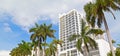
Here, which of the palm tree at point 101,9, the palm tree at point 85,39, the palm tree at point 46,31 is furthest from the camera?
A: the palm tree at point 46,31

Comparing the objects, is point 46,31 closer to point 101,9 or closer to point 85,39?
point 85,39

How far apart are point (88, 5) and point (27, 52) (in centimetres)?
4196

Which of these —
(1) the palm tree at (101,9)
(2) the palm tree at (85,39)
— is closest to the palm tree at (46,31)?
(2) the palm tree at (85,39)

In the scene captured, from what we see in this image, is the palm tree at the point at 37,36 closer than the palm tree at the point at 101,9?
No

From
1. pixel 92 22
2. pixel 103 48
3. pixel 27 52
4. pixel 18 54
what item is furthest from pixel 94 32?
pixel 103 48

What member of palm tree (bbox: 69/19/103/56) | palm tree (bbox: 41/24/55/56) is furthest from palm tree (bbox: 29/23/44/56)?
palm tree (bbox: 69/19/103/56)

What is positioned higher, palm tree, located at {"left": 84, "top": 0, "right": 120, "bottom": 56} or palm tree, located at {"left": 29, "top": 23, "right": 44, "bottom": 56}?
palm tree, located at {"left": 29, "top": 23, "right": 44, "bottom": 56}

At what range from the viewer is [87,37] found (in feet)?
159

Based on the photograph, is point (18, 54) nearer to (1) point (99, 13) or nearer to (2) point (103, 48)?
(1) point (99, 13)

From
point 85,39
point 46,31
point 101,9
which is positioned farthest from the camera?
point 46,31

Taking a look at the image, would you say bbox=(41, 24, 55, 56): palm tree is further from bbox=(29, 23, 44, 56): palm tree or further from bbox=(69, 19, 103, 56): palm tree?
bbox=(69, 19, 103, 56): palm tree

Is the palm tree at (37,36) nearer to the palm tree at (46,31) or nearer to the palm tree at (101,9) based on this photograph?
the palm tree at (46,31)

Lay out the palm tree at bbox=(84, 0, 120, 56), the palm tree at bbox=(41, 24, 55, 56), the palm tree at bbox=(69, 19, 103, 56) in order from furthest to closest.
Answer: the palm tree at bbox=(41, 24, 55, 56) < the palm tree at bbox=(69, 19, 103, 56) < the palm tree at bbox=(84, 0, 120, 56)

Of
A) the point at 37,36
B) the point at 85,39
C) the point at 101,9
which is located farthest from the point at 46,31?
the point at 101,9
